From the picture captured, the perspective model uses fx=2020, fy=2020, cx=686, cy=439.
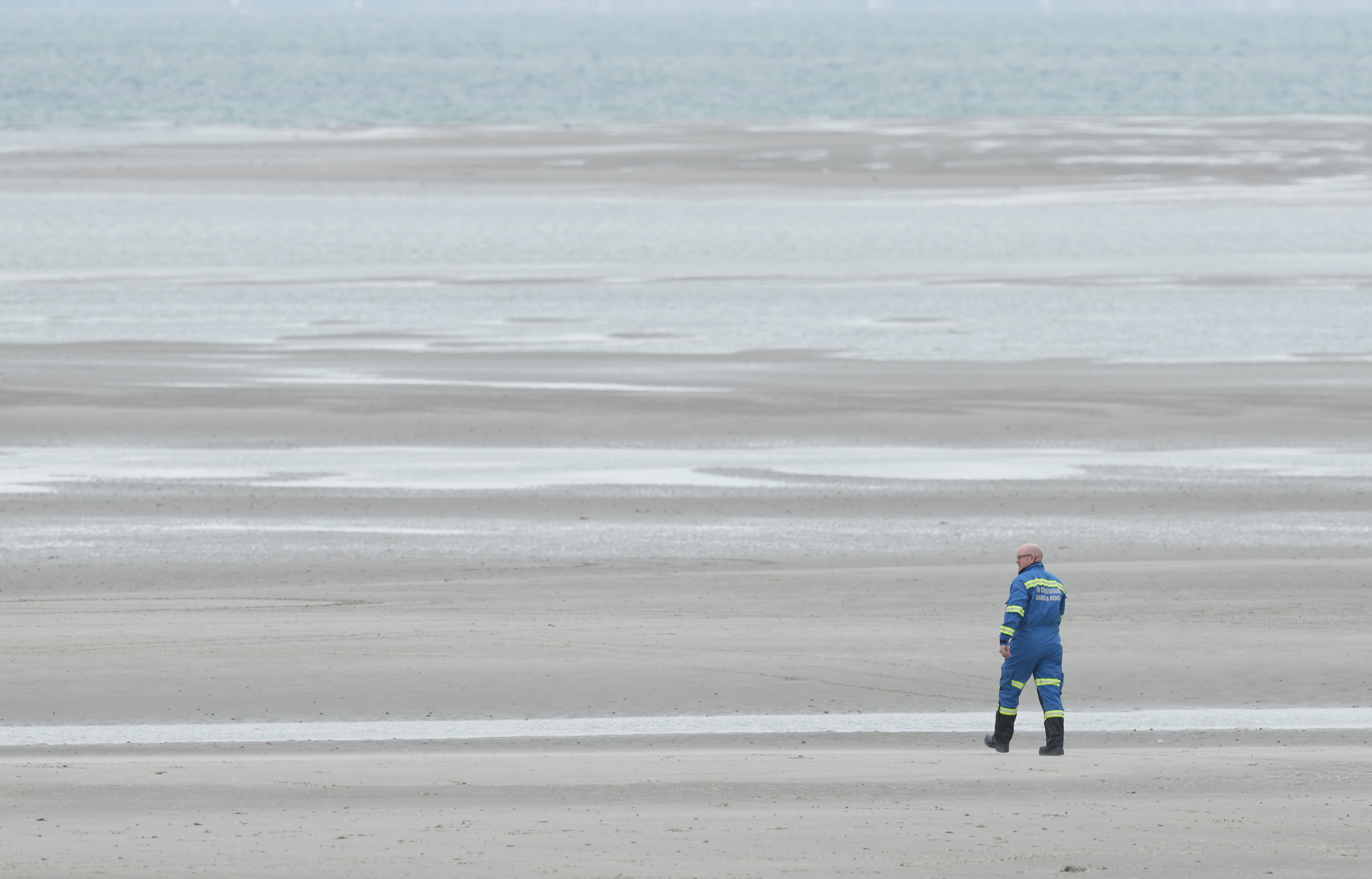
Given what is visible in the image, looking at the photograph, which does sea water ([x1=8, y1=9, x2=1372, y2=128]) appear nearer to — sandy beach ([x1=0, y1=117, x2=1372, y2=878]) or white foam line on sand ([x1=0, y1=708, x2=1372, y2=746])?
sandy beach ([x1=0, y1=117, x2=1372, y2=878])

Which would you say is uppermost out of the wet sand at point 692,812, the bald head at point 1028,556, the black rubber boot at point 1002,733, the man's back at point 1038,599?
the bald head at point 1028,556

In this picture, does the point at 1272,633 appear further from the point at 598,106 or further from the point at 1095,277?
the point at 598,106

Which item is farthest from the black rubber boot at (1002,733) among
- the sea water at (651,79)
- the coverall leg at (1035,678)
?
the sea water at (651,79)

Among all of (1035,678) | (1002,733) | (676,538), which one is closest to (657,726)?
(1002,733)

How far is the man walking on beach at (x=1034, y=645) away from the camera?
977 cm

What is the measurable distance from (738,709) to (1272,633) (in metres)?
3.72

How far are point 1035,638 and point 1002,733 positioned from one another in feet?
2.08

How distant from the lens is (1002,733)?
10.2m

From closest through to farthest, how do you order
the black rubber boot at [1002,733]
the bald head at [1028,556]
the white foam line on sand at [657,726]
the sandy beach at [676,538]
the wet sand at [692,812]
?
the wet sand at [692,812]
the sandy beach at [676,538]
the bald head at [1028,556]
the black rubber boot at [1002,733]
the white foam line on sand at [657,726]

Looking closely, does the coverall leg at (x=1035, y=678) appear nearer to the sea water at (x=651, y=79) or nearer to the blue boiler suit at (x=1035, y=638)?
the blue boiler suit at (x=1035, y=638)

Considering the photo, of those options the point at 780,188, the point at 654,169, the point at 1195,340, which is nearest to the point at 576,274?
the point at 1195,340

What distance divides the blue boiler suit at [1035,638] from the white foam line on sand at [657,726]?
43.1 inches

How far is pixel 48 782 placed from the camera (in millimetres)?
9289

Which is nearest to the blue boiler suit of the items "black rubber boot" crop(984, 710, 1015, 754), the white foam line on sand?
"black rubber boot" crop(984, 710, 1015, 754)
